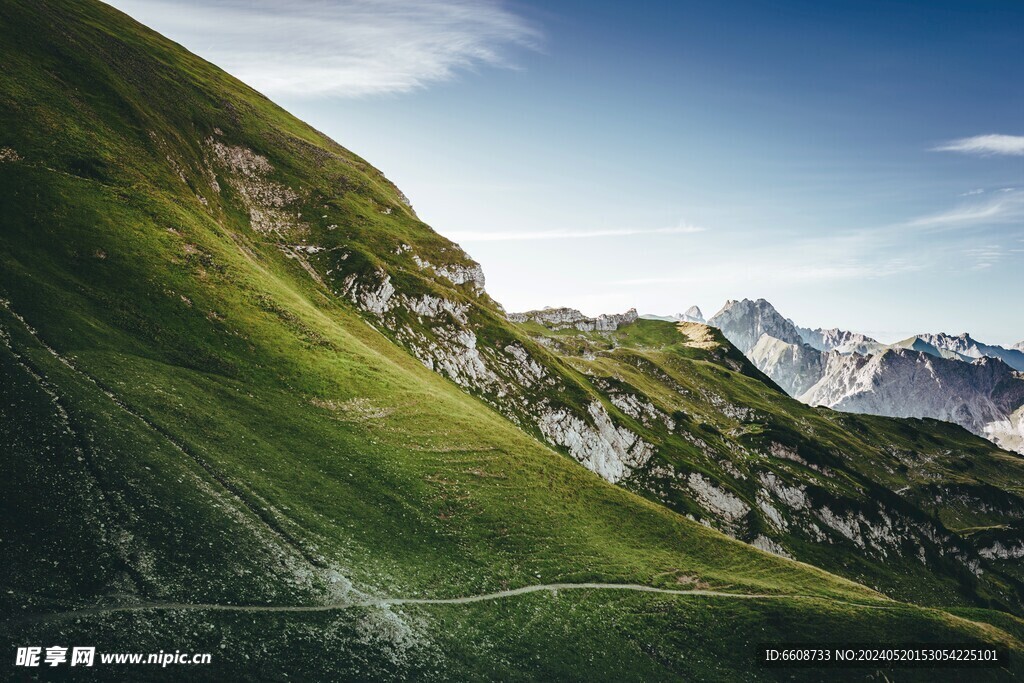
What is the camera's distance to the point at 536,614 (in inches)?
1973

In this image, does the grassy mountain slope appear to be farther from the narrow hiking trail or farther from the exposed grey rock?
the narrow hiking trail

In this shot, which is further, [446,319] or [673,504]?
[446,319]

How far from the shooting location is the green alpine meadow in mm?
37625

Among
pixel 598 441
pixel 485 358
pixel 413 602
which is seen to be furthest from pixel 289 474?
pixel 598 441

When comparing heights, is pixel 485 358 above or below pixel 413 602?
above

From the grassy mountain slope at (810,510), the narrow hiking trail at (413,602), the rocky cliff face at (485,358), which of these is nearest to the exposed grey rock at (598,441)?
the rocky cliff face at (485,358)

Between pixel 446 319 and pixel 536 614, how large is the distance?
83.1 metres

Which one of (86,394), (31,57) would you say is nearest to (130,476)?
(86,394)

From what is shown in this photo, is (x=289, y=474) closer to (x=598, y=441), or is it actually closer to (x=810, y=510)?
(x=598, y=441)

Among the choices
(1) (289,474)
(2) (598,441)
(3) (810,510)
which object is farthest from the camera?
(3) (810,510)

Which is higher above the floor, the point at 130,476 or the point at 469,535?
the point at 130,476

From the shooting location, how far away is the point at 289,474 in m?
53.0

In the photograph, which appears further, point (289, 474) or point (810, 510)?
point (810, 510)

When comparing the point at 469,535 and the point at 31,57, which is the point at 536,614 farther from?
the point at 31,57
